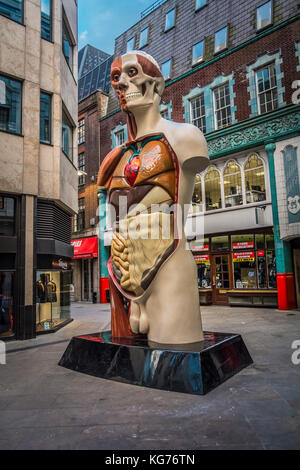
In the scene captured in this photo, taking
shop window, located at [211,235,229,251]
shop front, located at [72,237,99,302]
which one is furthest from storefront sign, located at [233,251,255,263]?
shop front, located at [72,237,99,302]

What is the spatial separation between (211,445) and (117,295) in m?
2.66

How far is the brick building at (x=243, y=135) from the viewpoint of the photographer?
493 inches

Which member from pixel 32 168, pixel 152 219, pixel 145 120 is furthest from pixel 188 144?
pixel 32 168

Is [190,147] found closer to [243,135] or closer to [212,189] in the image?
[243,135]

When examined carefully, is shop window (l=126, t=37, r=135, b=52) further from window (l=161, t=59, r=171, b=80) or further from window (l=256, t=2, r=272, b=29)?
window (l=256, t=2, r=272, b=29)

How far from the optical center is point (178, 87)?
651 inches

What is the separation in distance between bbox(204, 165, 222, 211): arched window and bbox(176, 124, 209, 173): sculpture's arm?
10724 millimetres

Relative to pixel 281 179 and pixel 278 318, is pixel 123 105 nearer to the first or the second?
pixel 278 318

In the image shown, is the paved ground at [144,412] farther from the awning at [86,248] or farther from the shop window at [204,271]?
the awning at [86,248]

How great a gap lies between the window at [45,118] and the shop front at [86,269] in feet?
34.5

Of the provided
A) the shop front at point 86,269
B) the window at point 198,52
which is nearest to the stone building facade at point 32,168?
the window at point 198,52

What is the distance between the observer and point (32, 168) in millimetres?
8602
